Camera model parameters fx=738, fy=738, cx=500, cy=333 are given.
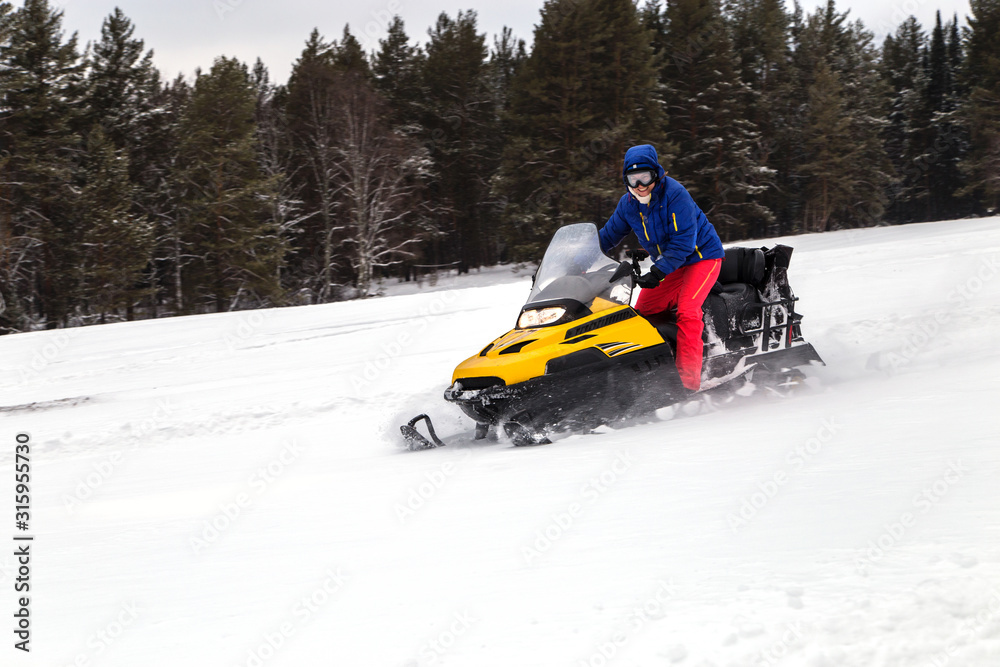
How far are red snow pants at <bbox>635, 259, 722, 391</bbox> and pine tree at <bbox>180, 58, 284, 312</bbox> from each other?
23498mm

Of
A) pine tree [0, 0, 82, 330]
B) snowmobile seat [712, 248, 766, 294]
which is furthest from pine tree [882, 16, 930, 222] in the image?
snowmobile seat [712, 248, 766, 294]

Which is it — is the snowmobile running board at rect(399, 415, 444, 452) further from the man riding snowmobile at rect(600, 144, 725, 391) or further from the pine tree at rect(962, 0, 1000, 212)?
the pine tree at rect(962, 0, 1000, 212)

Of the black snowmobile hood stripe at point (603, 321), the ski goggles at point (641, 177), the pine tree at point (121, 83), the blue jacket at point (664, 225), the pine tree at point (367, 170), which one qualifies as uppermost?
the pine tree at point (121, 83)

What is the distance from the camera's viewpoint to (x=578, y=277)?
5.20 metres

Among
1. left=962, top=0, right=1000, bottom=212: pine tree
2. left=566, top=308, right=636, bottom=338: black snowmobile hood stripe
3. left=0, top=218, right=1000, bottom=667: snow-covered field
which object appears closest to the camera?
left=0, top=218, right=1000, bottom=667: snow-covered field

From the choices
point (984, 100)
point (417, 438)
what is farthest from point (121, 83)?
point (984, 100)

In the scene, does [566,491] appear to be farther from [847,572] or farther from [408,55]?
[408,55]

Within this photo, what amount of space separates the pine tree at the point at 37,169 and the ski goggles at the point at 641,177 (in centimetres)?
2385

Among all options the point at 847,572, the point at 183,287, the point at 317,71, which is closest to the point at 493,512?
the point at 847,572

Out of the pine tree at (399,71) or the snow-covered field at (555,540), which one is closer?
the snow-covered field at (555,540)

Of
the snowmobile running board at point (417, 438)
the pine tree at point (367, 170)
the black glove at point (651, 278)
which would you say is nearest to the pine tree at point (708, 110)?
the pine tree at point (367, 170)

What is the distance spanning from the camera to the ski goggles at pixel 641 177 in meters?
5.16

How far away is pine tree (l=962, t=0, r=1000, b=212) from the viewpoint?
35844 millimetres

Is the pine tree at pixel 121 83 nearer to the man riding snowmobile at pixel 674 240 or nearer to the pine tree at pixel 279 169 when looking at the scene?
the pine tree at pixel 279 169
